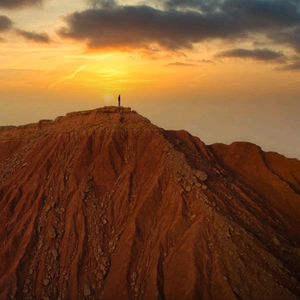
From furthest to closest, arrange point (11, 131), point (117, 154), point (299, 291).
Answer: point (11, 131)
point (117, 154)
point (299, 291)

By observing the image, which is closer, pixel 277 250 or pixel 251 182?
pixel 277 250

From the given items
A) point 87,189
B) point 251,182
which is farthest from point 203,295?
point 251,182

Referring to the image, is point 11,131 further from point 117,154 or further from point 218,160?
point 218,160

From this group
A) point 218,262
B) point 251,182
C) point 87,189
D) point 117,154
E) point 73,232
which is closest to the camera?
point 218,262

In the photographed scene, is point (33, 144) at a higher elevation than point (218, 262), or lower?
higher

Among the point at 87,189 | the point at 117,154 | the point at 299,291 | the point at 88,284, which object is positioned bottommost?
the point at 88,284

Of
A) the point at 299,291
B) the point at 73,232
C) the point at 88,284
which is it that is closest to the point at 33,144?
the point at 73,232
